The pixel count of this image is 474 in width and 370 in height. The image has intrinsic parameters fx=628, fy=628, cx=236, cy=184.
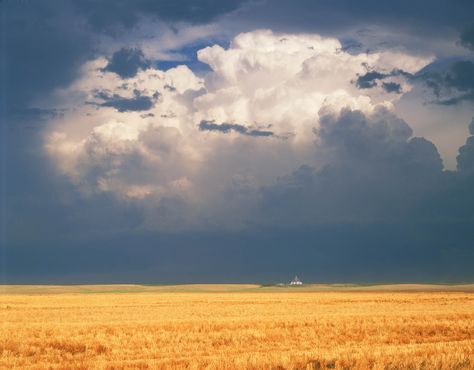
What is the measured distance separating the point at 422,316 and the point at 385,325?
8.90 meters

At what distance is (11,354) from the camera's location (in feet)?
91.2

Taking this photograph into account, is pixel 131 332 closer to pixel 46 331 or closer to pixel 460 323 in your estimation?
pixel 46 331

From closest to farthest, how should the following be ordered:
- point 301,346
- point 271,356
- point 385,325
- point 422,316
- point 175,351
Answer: point 271,356 < point 175,351 < point 301,346 < point 385,325 < point 422,316

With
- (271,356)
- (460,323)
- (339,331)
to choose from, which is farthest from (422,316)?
(271,356)

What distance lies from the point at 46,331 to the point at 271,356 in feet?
58.3

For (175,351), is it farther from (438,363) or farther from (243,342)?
(438,363)

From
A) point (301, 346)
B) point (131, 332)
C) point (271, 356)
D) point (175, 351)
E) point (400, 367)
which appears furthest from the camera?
point (131, 332)

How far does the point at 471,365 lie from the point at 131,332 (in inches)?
792

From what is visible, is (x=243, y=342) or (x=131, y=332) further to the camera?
(x=131, y=332)

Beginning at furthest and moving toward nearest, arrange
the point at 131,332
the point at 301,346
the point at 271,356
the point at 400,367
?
the point at 131,332
the point at 301,346
the point at 271,356
the point at 400,367

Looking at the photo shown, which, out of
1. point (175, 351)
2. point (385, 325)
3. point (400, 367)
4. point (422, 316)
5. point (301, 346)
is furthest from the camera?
point (422, 316)

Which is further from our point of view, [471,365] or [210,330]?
[210,330]

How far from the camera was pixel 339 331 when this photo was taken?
3522 centimetres

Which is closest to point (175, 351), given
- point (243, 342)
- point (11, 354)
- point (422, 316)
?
point (243, 342)
